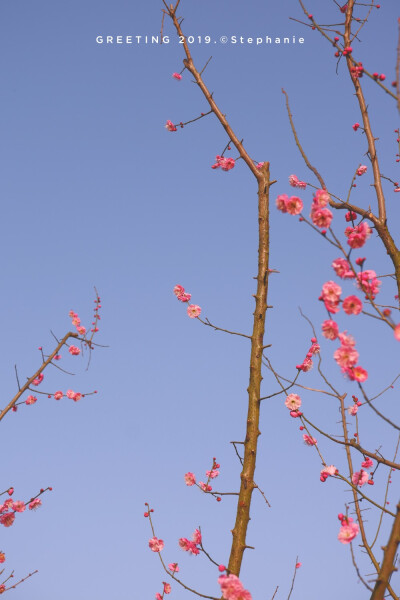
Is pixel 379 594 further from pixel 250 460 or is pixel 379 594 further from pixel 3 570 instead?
pixel 3 570

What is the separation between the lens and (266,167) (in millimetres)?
4668

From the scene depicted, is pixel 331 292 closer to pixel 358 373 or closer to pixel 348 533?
pixel 358 373

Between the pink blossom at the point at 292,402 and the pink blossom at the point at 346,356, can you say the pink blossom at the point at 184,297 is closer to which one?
the pink blossom at the point at 292,402

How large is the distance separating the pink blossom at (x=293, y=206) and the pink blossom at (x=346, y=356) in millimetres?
1222

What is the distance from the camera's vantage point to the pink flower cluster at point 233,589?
2902mm

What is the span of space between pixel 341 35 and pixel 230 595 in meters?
5.42

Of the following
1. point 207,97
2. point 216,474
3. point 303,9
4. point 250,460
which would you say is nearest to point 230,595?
point 250,460

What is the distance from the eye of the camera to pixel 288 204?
12.2 ft

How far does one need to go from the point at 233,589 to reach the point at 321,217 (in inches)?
91.1

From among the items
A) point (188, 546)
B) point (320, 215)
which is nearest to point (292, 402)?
point (188, 546)

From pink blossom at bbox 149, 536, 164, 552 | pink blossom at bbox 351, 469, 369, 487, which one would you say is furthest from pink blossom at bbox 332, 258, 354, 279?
pink blossom at bbox 149, 536, 164, 552

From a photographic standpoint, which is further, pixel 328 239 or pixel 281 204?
pixel 281 204

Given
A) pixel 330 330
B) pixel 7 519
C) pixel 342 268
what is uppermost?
pixel 342 268

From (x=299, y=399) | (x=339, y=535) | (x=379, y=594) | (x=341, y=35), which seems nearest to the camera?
(x=379, y=594)
